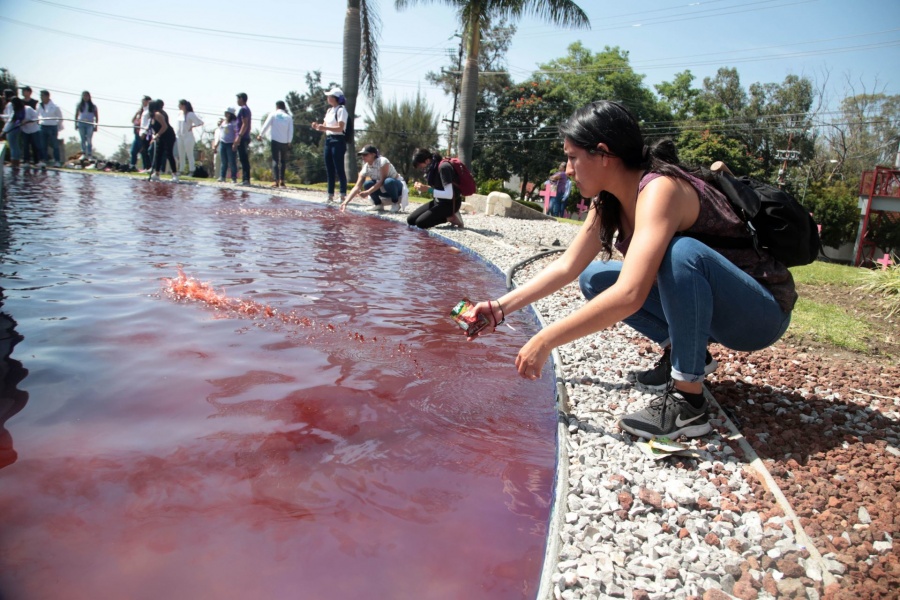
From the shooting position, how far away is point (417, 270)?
19.9 ft

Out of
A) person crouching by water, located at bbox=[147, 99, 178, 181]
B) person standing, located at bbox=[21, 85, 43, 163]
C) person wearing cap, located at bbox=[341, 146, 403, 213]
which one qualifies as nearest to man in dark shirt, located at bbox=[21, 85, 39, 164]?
person standing, located at bbox=[21, 85, 43, 163]

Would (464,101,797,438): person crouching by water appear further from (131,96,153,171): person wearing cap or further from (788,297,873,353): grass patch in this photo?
(131,96,153,171): person wearing cap

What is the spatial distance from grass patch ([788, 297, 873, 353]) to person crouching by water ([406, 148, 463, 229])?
17.5 feet

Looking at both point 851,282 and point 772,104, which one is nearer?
point 851,282

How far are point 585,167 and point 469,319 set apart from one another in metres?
0.78

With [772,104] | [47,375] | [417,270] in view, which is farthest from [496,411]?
[772,104]

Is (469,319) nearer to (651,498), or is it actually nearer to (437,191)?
(651,498)

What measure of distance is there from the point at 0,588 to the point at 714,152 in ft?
130

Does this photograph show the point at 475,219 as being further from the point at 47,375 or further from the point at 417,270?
the point at 47,375

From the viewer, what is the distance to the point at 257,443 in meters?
2.21

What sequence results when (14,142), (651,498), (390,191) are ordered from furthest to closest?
(14,142)
(390,191)
(651,498)

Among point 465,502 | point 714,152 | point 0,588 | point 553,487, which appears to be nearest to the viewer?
point 0,588

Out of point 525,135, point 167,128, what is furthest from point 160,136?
point 525,135

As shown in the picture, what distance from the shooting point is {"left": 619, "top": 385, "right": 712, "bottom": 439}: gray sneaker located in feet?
8.07
